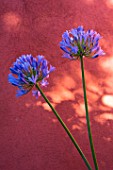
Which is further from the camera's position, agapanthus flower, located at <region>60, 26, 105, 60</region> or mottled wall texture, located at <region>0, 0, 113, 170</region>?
mottled wall texture, located at <region>0, 0, 113, 170</region>

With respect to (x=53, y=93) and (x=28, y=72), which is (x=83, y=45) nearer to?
(x=28, y=72)

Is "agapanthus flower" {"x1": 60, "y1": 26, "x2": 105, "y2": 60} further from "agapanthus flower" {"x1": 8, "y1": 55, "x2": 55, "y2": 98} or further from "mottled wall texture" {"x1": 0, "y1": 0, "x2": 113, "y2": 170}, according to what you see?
"mottled wall texture" {"x1": 0, "y1": 0, "x2": 113, "y2": 170}

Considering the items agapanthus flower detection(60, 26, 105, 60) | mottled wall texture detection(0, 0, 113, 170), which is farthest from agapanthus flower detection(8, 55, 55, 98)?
A: mottled wall texture detection(0, 0, 113, 170)

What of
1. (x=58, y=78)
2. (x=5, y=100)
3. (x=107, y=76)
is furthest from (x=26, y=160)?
(x=107, y=76)

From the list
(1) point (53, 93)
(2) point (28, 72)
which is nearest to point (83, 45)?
(2) point (28, 72)

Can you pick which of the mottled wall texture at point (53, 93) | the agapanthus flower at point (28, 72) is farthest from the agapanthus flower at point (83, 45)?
the mottled wall texture at point (53, 93)

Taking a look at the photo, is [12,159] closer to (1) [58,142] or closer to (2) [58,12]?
(1) [58,142]

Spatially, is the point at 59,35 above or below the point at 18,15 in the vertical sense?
below

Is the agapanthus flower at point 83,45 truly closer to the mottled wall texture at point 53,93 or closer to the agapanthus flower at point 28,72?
the agapanthus flower at point 28,72

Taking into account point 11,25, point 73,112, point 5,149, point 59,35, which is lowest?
point 5,149
